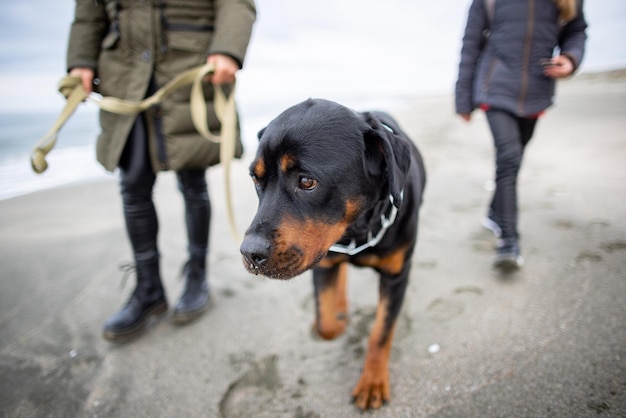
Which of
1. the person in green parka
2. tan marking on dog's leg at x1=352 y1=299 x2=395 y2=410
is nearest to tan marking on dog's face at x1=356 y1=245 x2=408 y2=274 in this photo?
tan marking on dog's leg at x1=352 y1=299 x2=395 y2=410

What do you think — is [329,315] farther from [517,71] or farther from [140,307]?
[517,71]

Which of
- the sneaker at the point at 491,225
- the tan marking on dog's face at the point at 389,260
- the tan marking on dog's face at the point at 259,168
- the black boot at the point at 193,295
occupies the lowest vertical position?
the sneaker at the point at 491,225

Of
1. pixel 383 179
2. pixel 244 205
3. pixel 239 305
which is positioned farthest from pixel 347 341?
pixel 244 205

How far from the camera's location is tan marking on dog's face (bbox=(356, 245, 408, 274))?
1830 mm

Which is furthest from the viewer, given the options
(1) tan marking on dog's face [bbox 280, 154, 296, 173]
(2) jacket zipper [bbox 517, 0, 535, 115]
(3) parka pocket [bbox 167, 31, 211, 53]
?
A: (2) jacket zipper [bbox 517, 0, 535, 115]

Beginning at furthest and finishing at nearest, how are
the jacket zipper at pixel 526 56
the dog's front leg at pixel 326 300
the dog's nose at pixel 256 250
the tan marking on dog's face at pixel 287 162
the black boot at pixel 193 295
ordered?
the jacket zipper at pixel 526 56, the black boot at pixel 193 295, the dog's front leg at pixel 326 300, the tan marking on dog's face at pixel 287 162, the dog's nose at pixel 256 250

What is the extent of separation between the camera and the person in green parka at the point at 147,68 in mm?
2117

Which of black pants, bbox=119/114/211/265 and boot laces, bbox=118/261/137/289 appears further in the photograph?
boot laces, bbox=118/261/137/289

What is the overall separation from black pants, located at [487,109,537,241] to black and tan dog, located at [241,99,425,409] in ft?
4.24

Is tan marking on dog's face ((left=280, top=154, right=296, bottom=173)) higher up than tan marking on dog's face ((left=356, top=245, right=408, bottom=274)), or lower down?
higher up

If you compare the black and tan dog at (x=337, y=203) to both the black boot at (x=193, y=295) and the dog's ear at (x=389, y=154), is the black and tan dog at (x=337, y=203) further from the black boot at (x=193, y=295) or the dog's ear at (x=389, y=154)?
the black boot at (x=193, y=295)

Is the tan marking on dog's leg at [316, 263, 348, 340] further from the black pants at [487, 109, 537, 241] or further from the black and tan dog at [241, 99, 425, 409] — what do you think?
the black pants at [487, 109, 537, 241]

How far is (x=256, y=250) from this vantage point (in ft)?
4.69

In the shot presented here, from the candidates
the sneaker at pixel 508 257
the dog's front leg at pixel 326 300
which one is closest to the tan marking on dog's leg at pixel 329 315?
the dog's front leg at pixel 326 300
